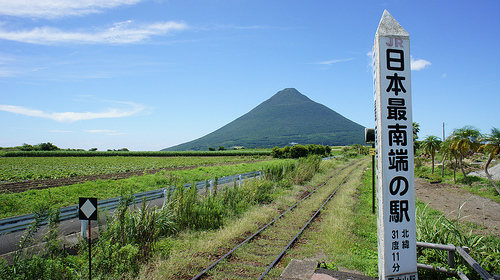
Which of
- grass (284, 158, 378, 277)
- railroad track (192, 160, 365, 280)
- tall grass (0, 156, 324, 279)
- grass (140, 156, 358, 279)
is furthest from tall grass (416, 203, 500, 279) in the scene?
tall grass (0, 156, 324, 279)

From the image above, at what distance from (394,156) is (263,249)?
173 inches

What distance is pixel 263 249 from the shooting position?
24.5 feet

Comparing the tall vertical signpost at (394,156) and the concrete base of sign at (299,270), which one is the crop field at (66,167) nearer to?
the concrete base of sign at (299,270)

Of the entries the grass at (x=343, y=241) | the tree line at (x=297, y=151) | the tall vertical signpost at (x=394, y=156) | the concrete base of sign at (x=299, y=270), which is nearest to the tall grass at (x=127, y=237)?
the concrete base of sign at (x=299, y=270)

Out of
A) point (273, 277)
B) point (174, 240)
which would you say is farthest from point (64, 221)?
point (273, 277)

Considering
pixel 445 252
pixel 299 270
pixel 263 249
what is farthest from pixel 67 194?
pixel 445 252

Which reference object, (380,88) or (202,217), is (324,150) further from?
(380,88)

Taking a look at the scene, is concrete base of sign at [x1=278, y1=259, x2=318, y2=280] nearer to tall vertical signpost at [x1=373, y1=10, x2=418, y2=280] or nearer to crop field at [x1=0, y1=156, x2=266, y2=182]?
tall vertical signpost at [x1=373, y1=10, x2=418, y2=280]

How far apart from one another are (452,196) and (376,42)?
16102mm

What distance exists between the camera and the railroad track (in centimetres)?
602

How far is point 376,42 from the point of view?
453 centimetres

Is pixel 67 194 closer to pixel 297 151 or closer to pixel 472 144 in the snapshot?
pixel 472 144

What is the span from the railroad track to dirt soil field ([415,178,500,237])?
13.7ft

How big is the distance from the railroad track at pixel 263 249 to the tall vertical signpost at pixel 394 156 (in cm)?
258
